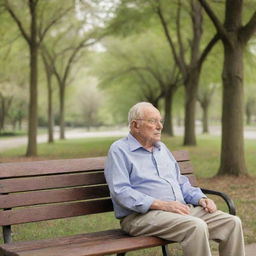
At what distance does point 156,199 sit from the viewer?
4.04m

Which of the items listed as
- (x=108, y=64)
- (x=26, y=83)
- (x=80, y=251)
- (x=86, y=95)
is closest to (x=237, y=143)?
(x=80, y=251)

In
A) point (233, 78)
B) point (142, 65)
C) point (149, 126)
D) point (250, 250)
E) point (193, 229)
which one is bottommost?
point (250, 250)

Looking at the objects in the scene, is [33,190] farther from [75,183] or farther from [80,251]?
[80,251]

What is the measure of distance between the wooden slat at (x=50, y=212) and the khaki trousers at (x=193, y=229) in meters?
0.40

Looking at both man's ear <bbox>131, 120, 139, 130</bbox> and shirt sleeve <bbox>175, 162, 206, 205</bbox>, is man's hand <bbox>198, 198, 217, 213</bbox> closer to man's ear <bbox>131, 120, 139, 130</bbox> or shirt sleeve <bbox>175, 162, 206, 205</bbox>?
shirt sleeve <bbox>175, 162, 206, 205</bbox>

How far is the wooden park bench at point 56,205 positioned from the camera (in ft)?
11.9

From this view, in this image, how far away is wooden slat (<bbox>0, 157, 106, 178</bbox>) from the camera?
13.3ft

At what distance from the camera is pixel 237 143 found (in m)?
11.0

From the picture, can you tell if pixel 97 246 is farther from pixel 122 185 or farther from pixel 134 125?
pixel 134 125

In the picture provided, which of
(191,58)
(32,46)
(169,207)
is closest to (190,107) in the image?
(191,58)

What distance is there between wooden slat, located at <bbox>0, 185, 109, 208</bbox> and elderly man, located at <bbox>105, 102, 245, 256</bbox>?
32cm

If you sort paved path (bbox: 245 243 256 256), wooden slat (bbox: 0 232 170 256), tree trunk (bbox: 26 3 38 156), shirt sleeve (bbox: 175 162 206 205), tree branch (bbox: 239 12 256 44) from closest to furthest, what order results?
1. wooden slat (bbox: 0 232 170 256)
2. shirt sleeve (bbox: 175 162 206 205)
3. paved path (bbox: 245 243 256 256)
4. tree branch (bbox: 239 12 256 44)
5. tree trunk (bbox: 26 3 38 156)

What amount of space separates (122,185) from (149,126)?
1.92 ft

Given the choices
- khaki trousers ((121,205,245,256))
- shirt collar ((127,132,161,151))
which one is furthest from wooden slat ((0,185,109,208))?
shirt collar ((127,132,161,151))
